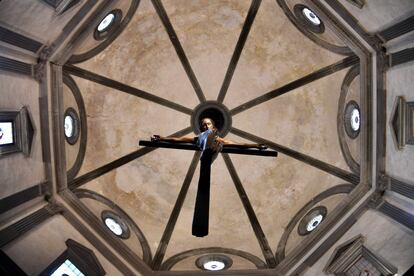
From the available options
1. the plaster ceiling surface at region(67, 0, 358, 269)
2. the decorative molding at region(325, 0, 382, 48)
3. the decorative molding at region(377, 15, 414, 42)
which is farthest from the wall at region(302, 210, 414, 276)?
the decorative molding at region(377, 15, 414, 42)

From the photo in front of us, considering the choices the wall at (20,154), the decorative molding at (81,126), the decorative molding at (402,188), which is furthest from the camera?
the decorative molding at (81,126)

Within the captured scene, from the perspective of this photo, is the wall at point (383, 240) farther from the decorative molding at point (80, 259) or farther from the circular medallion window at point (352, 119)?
the decorative molding at point (80, 259)

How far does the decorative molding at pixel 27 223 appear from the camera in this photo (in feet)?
37.0

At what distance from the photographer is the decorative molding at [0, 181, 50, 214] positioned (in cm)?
1157

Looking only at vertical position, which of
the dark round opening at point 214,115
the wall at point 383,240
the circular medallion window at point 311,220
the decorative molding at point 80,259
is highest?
the dark round opening at point 214,115

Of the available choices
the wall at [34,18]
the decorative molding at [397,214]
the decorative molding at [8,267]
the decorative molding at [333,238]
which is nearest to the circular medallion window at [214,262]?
the decorative molding at [333,238]

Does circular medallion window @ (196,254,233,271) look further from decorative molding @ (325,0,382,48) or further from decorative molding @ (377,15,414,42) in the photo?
decorative molding @ (377,15,414,42)

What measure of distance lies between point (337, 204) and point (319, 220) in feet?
2.61

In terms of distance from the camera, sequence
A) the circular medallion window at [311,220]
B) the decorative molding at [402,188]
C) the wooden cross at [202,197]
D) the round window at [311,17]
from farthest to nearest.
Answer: the circular medallion window at [311,220], the round window at [311,17], the decorative molding at [402,188], the wooden cross at [202,197]

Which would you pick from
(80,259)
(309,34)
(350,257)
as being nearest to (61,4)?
(80,259)

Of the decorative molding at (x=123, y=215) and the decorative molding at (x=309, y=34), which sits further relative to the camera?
the decorative molding at (x=123, y=215)

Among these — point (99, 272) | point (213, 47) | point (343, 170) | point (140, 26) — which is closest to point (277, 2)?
point (213, 47)

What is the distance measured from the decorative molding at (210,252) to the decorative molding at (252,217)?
31 centimetres

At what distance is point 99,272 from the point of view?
1354 cm
